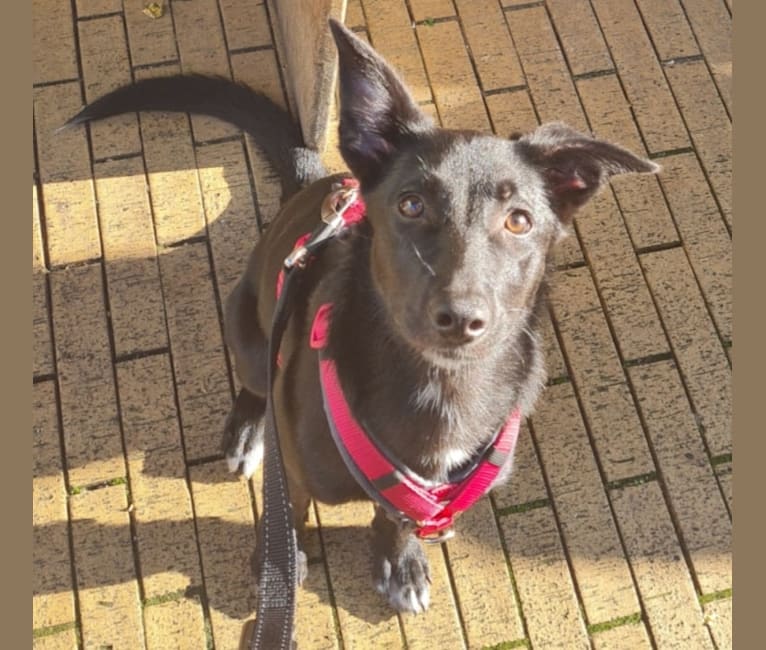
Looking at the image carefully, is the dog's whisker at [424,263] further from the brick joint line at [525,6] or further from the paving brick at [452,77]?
the brick joint line at [525,6]

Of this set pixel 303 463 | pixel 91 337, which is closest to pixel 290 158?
pixel 91 337

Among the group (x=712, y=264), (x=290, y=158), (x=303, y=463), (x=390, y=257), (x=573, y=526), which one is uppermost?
(x=390, y=257)

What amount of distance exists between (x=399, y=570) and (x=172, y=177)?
1.85 m

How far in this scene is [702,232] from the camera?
13.5 feet

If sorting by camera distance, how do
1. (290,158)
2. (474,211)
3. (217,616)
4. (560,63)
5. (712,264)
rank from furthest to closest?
(560,63) → (712,264) → (290,158) → (217,616) → (474,211)

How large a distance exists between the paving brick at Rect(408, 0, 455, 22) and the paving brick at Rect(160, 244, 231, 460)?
A: 148cm

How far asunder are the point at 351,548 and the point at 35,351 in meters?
1.40

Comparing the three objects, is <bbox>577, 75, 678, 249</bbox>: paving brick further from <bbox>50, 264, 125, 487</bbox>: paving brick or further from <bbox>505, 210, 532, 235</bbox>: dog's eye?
<bbox>50, 264, 125, 487</bbox>: paving brick

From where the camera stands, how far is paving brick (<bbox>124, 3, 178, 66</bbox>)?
172 inches

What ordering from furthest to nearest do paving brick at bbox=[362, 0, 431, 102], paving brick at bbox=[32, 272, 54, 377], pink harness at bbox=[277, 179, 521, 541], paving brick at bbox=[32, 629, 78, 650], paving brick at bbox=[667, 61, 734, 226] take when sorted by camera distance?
paving brick at bbox=[362, 0, 431, 102], paving brick at bbox=[667, 61, 734, 226], paving brick at bbox=[32, 272, 54, 377], paving brick at bbox=[32, 629, 78, 650], pink harness at bbox=[277, 179, 521, 541]

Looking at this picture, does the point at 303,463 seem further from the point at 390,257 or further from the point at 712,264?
the point at 712,264

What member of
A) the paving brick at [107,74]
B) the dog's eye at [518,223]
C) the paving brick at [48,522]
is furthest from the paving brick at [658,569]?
the paving brick at [107,74]

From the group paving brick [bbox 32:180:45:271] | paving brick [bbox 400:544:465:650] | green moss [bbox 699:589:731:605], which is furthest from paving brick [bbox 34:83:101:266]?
green moss [bbox 699:589:731:605]

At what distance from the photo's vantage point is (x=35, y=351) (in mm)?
3773
